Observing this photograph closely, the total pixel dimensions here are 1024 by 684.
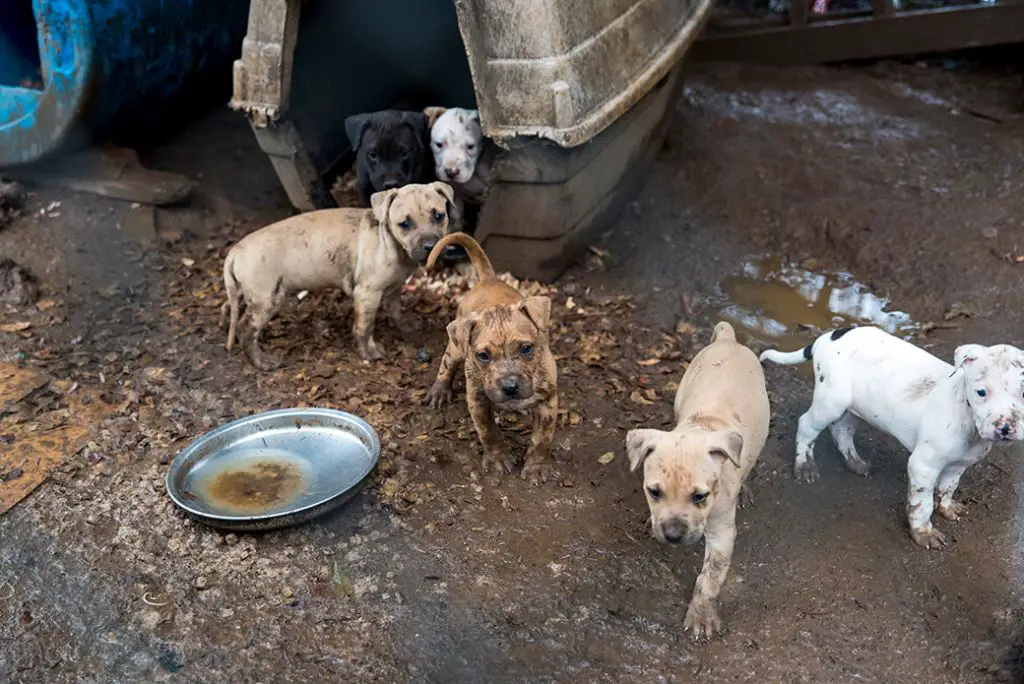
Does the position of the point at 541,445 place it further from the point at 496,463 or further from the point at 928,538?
the point at 928,538

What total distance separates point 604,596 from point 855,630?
3.58 feet

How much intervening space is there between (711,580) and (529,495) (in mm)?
1176

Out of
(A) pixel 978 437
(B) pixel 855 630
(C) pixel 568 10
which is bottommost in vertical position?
(B) pixel 855 630

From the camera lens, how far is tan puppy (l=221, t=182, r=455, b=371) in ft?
18.0

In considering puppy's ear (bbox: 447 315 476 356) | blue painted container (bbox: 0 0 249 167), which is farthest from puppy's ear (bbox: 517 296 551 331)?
blue painted container (bbox: 0 0 249 167)

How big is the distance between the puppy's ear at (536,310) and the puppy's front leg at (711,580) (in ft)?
4.21

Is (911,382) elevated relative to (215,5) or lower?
lower

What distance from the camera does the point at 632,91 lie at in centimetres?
618

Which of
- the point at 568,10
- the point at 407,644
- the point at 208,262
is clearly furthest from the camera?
the point at 208,262

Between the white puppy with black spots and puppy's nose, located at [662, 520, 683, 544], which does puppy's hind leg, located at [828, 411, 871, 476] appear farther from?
the white puppy with black spots

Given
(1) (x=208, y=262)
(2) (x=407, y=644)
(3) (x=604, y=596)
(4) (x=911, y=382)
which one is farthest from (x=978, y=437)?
(1) (x=208, y=262)

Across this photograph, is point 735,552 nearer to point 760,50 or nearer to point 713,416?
point 713,416

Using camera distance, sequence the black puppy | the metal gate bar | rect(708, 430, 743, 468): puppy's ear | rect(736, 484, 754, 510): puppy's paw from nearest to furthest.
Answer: rect(708, 430, 743, 468): puppy's ear < rect(736, 484, 754, 510): puppy's paw < the black puppy < the metal gate bar

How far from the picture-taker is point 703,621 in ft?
12.7
